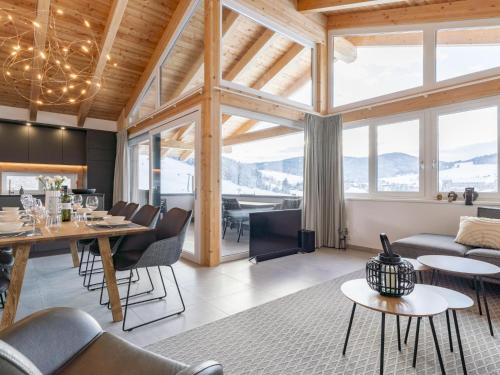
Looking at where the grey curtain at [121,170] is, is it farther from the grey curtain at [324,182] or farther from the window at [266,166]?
the grey curtain at [324,182]

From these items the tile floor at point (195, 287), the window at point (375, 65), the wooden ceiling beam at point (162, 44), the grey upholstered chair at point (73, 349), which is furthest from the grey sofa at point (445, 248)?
the wooden ceiling beam at point (162, 44)

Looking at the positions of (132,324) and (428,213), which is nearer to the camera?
(132,324)

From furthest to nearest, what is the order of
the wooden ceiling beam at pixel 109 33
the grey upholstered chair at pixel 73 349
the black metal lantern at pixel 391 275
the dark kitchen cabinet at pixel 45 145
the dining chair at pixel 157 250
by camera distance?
the dark kitchen cabinet at pixel 45 145
the wooden ceiling beam at pixel 109 33
the dining chair at pixel 157 250
the black metal lantern at pixel 391 275
the grey upholstered chair at pixel 73 349

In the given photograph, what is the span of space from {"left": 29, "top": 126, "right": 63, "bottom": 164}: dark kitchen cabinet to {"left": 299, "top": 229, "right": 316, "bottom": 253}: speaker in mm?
5423

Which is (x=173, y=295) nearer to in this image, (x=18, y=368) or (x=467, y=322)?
(x=18, y=368)

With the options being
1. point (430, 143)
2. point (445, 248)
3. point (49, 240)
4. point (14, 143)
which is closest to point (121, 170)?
point (14, 143)

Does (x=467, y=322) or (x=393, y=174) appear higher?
(x=393, y=174)

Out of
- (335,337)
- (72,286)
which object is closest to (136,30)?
(72,286)

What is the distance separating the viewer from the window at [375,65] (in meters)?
4.65

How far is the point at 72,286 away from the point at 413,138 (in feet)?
16.7

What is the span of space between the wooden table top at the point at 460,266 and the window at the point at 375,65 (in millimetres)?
3036

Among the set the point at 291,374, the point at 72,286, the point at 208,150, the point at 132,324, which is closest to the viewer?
the point at 291,374

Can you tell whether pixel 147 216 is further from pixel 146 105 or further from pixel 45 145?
pixel 45 145

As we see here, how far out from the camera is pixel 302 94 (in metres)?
5.36
